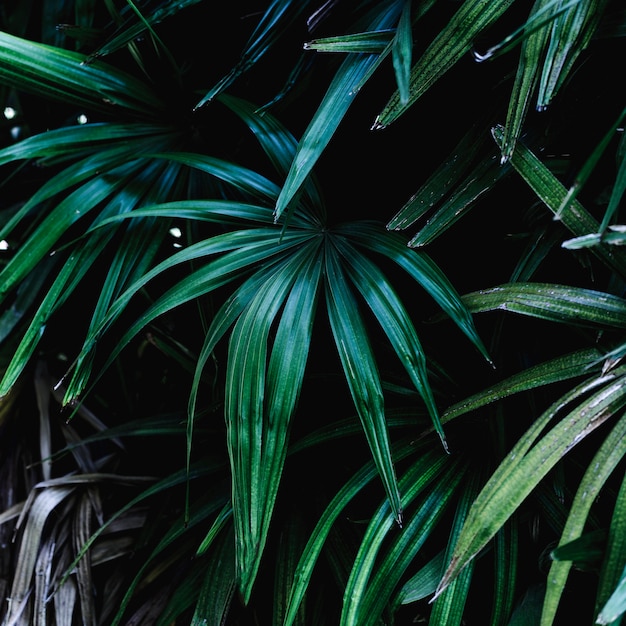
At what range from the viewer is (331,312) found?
68cm

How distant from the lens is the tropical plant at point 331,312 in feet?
2.00

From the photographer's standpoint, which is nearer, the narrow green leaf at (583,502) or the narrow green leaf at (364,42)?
the narrow green leaf at (583,502)

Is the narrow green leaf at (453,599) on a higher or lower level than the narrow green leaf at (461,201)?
lower

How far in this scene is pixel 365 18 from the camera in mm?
778

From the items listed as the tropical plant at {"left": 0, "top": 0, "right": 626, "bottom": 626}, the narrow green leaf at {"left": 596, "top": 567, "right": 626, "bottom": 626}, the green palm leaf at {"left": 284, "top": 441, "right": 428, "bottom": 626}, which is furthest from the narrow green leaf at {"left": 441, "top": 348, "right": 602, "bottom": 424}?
the narrow green leaf at {"left": 596, "top": 567, "right": 626, "bottom": 626}

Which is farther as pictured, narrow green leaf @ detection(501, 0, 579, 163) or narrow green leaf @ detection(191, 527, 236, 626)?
narrow green leaf @ detection(191, 527, 236, 626)

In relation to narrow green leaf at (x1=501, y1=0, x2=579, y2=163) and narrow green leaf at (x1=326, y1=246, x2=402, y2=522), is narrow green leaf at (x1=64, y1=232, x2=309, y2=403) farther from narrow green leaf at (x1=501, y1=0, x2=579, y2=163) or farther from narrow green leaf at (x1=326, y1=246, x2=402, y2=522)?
narrow green leaf at (x1=501, y1=0, x2=579, y2=163)

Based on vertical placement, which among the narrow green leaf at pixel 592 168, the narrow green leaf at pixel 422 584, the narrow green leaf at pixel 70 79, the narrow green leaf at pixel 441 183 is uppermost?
the narrow green leaf at pixel 70 79

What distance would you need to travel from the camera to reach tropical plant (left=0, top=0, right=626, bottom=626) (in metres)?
0.61

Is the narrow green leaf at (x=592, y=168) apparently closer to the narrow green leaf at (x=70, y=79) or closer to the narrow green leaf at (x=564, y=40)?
the narrow green leaf at (x=564, y=40)

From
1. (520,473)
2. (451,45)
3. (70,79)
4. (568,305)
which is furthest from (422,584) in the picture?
(70,79)

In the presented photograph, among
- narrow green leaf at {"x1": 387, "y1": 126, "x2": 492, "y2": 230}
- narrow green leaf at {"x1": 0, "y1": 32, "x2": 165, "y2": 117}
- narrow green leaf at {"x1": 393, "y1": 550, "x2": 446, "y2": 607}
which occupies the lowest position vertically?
narrow green leaf at {"x1": 393, "y1": 550, "x2": 446, "y2": 607}

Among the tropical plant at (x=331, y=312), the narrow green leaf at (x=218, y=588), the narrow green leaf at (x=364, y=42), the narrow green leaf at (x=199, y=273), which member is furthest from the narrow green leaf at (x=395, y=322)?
the narrow green leaf at (x=218, y=588)

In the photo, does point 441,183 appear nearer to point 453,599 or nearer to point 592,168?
point 592,168
